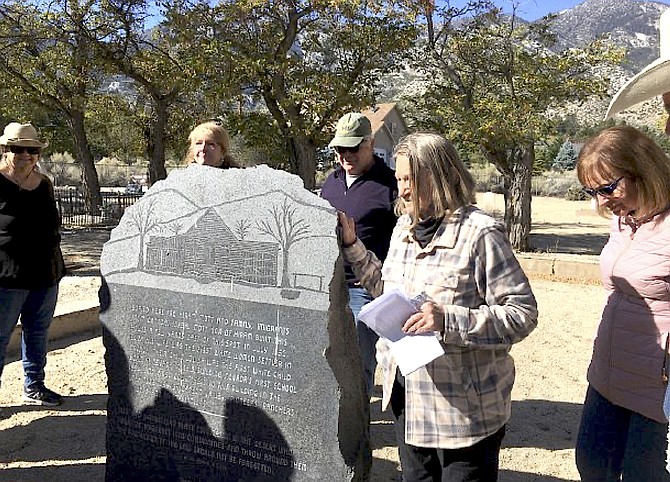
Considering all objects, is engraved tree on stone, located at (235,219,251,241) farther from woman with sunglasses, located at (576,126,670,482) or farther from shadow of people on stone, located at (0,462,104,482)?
shadow of people on stone, located at (0,462,104,482)

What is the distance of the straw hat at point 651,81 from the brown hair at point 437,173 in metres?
0.55

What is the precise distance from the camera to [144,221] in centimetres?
343

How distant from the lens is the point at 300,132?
1478 centimetres

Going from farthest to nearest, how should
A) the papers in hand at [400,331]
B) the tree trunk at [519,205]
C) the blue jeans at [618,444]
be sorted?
the tree trunk at [519,205] → the blue jeans at [618,444] → the papers in hand at [400,331]

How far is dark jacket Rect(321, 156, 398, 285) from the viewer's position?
12.3ft

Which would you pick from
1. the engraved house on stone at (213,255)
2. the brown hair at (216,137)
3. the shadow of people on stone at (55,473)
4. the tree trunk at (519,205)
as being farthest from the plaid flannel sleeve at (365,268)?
the tree trunk at (519,205)

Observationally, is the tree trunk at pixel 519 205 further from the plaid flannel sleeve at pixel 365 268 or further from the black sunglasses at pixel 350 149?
the plaid flannel sleeve at pixel 365 268

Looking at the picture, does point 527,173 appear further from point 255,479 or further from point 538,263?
point 255,479

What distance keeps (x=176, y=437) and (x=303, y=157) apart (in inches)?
509

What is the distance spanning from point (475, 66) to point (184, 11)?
6.89 meters

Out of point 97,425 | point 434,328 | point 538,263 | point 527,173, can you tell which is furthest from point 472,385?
point 527,173

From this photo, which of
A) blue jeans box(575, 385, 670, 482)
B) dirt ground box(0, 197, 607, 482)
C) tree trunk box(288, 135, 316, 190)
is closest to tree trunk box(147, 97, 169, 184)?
tree trunk box(288, 135, 316, 190)

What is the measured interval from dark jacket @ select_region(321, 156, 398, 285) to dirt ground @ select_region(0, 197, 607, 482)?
1.37m

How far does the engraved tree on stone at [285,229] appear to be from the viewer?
3.01 m
